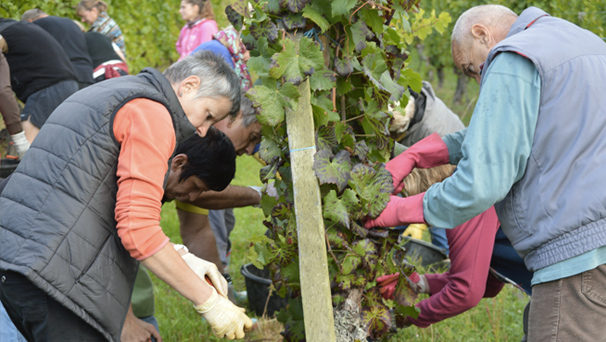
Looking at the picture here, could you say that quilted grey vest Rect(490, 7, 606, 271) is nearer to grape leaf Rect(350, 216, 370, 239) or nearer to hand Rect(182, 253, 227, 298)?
grape leaf Rect(350, 216, 370, 239)

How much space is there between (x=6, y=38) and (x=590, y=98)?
4.30 meters

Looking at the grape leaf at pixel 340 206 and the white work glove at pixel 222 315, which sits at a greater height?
the grape leaf at pixel 340 206

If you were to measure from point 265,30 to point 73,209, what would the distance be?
2.69 feet

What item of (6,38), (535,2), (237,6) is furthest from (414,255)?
(535,2)

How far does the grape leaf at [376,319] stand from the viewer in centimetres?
204

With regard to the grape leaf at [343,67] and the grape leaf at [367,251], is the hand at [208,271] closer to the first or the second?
the grape leaf at [367,251]

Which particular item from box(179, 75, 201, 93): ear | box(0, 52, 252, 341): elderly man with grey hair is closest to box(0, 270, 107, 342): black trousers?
box(0, 52, 252, 341): elderly man with grey hair

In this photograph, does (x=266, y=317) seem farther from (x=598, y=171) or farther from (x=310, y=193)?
(x=598, y=171)

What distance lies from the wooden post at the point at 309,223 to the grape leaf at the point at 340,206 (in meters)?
0.03

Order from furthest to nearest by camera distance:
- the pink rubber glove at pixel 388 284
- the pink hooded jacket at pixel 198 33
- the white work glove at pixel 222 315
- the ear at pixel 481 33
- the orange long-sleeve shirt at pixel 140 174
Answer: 1. the pink hooded jacket at pixel 198 33
2. the pink rubber glove at pixel 388 284
3. the ear at pixel 481 33
4. the white work glove at pixel 222 315
5. the orange long-sleeve shirt at pixel 140 174

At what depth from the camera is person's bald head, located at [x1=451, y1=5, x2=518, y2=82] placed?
213 centimetres

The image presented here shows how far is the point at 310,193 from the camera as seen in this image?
5.97 ft

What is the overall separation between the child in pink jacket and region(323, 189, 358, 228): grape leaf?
13.9 ft

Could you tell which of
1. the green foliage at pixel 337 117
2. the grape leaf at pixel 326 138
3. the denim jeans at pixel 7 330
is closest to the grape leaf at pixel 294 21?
the green foliage at pixel 337 117
